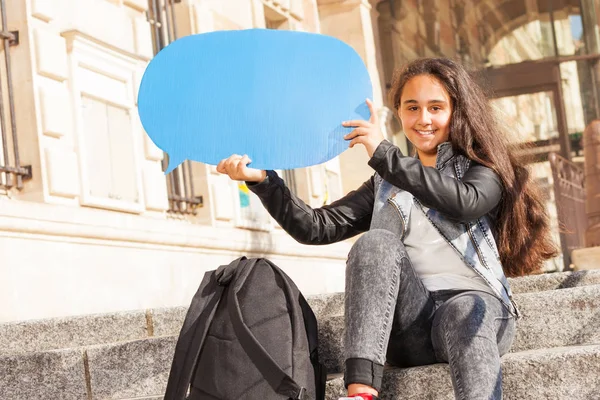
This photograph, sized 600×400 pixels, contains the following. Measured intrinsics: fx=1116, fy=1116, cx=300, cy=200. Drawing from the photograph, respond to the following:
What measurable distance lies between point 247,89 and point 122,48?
495 centimetres

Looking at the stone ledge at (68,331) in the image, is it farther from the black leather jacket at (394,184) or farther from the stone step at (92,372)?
the black leather jacket at (394,184)

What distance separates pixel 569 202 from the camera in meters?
9.98

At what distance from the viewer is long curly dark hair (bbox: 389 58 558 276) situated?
340 cm

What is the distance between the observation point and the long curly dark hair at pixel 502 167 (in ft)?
11.2

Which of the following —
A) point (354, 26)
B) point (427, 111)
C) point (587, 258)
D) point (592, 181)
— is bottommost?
point (587, 258)

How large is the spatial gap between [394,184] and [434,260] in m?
0.32

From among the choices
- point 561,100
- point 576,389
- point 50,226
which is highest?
point 561,100

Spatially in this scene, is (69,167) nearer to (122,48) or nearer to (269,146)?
(122,48)

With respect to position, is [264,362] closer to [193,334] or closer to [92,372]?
[193,334]

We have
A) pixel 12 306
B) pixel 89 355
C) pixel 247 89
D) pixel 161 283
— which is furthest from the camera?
pixel 161 283

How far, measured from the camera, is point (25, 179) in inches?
265

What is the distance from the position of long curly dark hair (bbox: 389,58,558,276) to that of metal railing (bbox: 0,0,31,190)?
3748mm

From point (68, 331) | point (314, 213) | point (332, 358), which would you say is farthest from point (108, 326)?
point (314, 213)

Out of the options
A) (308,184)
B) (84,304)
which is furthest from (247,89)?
(308,184)
